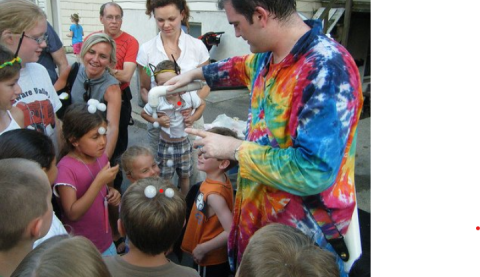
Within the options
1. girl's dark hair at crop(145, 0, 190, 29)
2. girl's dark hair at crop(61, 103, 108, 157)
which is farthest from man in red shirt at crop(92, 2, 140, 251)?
girl's dark hair at crop(61, 103, 108, 157)

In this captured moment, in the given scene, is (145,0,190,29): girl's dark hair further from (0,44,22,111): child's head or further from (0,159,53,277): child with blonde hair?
(0,159,53,277): child with blonde hair

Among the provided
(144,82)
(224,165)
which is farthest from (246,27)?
(144,82)

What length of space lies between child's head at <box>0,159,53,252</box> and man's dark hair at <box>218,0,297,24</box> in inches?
41.9

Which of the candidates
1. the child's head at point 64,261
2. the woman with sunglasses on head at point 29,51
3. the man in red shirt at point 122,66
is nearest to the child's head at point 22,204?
the child's head at point 64,261

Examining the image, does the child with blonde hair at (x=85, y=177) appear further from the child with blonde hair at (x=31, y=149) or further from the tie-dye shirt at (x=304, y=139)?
the tie-dye shirt at (x=304, y=139)

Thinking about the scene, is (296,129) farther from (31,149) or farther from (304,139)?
Answer: (31,149)

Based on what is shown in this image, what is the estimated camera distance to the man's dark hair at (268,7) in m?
1.49

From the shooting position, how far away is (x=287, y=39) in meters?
1.57

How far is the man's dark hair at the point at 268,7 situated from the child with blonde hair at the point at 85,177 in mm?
1315

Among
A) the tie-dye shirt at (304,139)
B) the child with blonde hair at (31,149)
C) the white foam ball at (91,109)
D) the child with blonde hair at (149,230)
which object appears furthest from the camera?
the white foam ball at (91,109)
